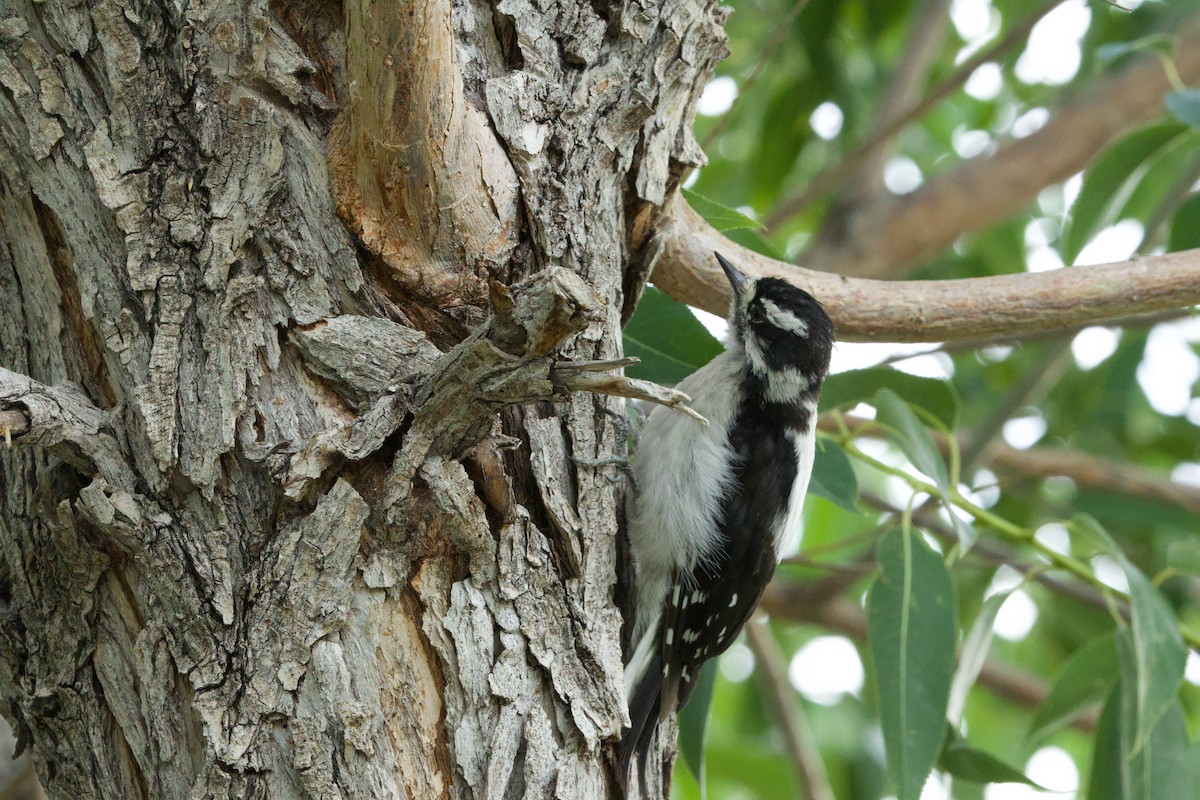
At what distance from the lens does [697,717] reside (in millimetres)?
2760

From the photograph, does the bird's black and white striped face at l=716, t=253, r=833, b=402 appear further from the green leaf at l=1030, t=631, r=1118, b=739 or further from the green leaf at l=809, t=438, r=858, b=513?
the green leaf at l=1030, t=631, r=1118, b=739

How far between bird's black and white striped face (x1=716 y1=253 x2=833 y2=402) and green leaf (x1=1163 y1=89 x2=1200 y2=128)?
950 mm

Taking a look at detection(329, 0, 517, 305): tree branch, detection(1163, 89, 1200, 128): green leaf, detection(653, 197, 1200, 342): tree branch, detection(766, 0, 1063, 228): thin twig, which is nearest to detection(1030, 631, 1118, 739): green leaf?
detection(653, 197, 1200, 342): tree branch

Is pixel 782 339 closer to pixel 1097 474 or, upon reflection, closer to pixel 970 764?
pixel 970 764

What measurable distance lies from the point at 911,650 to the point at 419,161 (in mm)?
1560

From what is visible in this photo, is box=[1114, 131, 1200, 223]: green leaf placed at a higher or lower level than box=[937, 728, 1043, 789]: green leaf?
higher

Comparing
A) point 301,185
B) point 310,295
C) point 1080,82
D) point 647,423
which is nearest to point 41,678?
point 310,295

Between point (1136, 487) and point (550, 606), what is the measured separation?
278cm

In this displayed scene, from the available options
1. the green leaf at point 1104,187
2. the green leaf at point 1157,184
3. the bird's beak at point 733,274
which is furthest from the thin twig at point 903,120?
the bird's beak at point 733,274

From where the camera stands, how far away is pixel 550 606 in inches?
70.2

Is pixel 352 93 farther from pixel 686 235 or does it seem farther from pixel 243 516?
pixel 686 235

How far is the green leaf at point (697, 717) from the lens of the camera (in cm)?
273

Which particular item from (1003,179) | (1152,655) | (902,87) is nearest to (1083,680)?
(1152,655)

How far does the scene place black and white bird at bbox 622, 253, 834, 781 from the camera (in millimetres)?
2562
